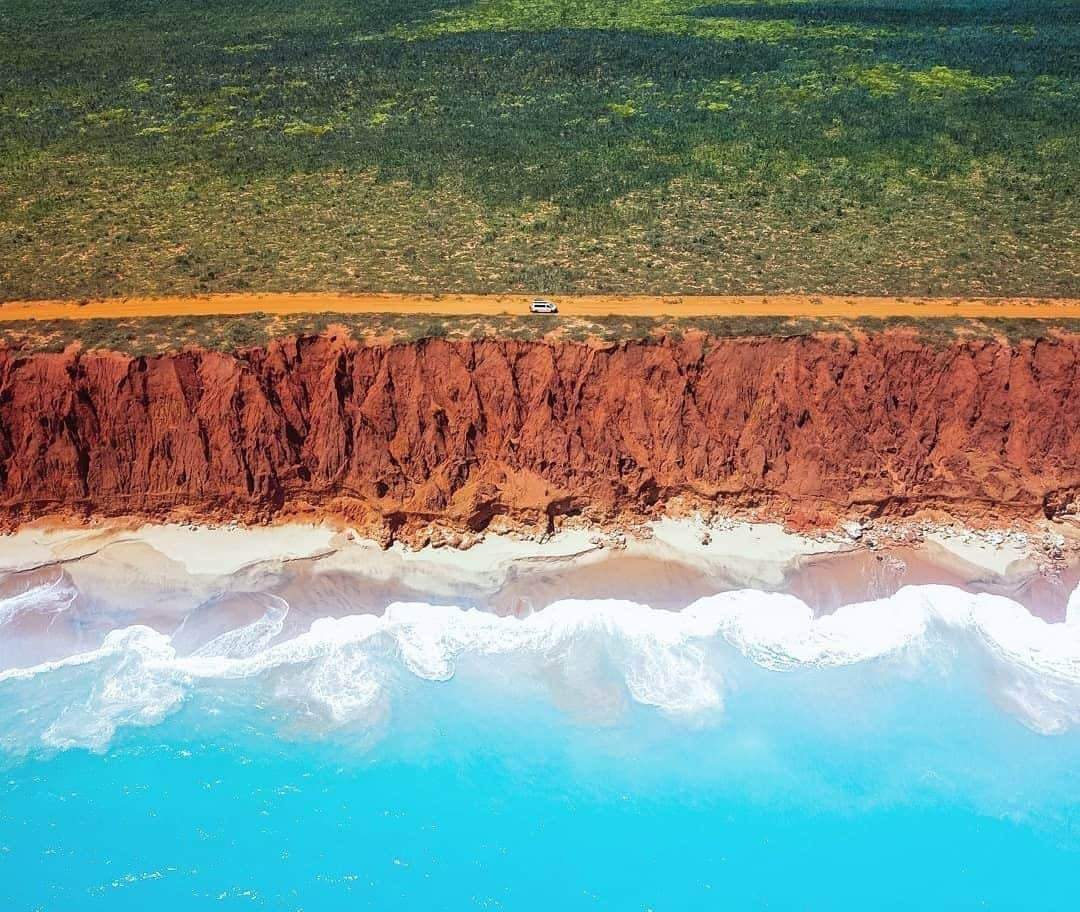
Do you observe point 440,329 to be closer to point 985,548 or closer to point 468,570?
point 468,570

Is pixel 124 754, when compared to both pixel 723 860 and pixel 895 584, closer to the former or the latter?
pixel 723 860

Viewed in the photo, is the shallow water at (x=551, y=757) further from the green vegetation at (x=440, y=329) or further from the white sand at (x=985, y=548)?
the green vegetation at (x=440, y=329)

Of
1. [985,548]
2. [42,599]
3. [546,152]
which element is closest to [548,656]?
[985,548]

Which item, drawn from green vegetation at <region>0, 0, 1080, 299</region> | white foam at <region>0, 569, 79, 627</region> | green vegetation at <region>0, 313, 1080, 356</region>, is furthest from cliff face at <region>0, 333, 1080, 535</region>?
green vegetation at <region>0, 0, 1080, 299</region>

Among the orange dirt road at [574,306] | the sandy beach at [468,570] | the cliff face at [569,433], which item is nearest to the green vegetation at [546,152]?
the orange dirt road at [574,306]

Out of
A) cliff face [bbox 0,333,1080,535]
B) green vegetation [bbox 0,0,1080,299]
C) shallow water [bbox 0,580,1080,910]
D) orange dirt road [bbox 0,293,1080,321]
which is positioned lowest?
shallow water [bbox 0,580,1080,910]

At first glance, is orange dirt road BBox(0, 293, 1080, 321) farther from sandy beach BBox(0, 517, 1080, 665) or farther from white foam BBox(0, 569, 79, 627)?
white foam BBox(0, 569, 79, 627)
